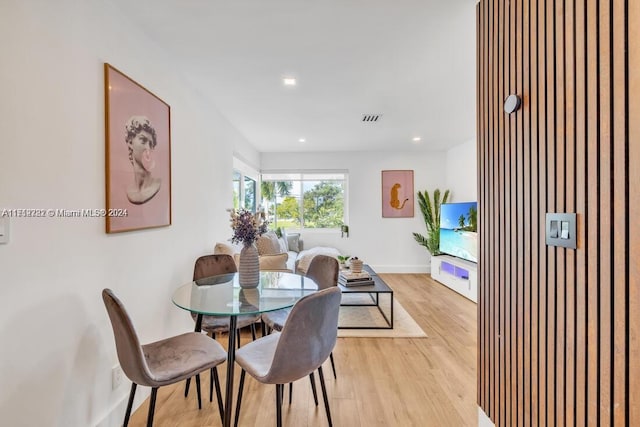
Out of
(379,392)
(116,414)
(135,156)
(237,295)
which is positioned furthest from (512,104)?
(116,414)

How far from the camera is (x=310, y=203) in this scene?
5988mm

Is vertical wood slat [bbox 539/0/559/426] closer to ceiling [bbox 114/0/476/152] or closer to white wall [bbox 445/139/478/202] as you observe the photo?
ceiling [bbox 114/0/476/152]

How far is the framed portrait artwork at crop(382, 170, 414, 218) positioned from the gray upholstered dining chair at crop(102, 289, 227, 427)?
467 cm

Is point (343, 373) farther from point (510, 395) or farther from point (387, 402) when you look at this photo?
point (510, 395)

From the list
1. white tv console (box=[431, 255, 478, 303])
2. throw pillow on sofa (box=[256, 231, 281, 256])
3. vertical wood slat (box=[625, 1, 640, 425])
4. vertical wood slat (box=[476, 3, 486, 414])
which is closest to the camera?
vertical wood slat (box=[625, 1, 640, 425])

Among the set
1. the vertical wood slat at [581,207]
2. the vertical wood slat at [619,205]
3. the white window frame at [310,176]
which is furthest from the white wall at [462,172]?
the vertical wood slat at [619,205]

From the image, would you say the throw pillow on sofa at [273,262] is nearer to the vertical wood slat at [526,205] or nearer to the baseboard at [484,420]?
the baseboard at [484,420]

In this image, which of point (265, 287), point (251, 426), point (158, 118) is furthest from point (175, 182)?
point (251, 426)

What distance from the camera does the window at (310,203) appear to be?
5977 mm

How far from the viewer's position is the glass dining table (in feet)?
5.07

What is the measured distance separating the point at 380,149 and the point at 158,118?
171 inches

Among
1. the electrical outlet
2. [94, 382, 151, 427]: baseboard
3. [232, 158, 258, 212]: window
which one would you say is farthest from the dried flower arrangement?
[232, 158, 258, 212]: window

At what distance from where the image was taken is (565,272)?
3.24 feet

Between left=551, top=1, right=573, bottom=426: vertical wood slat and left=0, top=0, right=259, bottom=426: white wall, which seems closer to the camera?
left=551, top=1, right=573, bottom=426: vertical wood slat
